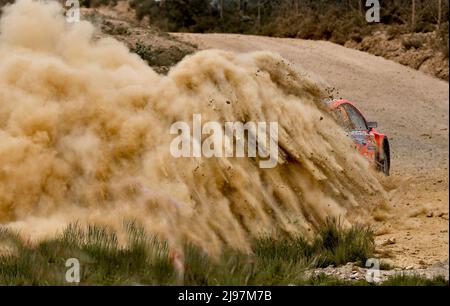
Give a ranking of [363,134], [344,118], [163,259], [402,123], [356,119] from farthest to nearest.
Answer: [402,123]
[356,119]
[363,134]
[344,118]
[163,259]

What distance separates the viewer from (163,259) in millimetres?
8305

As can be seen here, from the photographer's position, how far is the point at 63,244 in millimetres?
9250

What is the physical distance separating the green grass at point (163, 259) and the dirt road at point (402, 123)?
0.80 meters

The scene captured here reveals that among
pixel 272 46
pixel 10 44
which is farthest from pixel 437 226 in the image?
pixel 272 46

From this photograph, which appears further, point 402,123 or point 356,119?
point 402,123

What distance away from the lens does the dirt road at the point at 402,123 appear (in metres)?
10.6

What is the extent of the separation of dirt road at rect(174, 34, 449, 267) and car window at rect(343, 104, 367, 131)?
0.87m

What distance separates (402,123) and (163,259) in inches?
497

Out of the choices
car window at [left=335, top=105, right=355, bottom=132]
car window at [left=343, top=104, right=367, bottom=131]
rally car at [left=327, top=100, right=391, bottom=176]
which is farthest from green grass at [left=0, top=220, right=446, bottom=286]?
car window at [left=343, top=104, right=367, bottom=131]

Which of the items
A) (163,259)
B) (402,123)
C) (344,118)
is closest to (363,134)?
(344,118)

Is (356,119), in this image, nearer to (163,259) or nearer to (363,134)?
(363,134)

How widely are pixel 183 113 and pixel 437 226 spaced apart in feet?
11.7

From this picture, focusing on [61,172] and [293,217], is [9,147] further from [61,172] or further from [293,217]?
[293,217]

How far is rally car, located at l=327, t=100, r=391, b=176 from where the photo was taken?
12266mm
